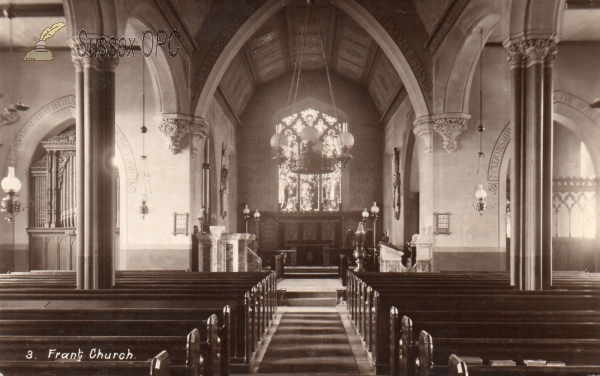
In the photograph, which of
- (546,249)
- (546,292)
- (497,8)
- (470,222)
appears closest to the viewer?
(546,292)

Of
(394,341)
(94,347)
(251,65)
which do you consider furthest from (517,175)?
(251,65)

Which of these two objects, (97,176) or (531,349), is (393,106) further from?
(531,349)

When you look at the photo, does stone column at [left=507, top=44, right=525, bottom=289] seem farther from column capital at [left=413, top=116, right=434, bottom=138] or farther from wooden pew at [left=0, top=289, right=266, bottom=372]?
column capital at [left=413, top=116, right=434, bottom=138]

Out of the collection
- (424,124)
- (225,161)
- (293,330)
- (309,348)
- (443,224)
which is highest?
(424,124)

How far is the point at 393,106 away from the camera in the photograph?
1686 centimetres

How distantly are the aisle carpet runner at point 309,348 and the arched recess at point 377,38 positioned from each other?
525 cm

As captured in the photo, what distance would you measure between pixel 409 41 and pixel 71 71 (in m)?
7.57

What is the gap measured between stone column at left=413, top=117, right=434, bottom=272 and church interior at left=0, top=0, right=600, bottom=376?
0.05 meters

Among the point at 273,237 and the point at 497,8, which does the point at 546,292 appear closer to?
the point at 497,8

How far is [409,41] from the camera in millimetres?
11797

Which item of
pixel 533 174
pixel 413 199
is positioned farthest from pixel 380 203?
pixel 533 174

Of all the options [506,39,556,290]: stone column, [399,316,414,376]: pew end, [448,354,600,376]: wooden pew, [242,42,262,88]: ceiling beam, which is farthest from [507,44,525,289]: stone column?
[242,42,262,88]: ceiling beam

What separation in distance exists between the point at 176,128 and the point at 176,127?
22mm

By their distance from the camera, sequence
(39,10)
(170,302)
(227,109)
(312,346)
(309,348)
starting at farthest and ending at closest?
(227,109) → (39,10) → (312,346) → (309,348) → (170,302)
